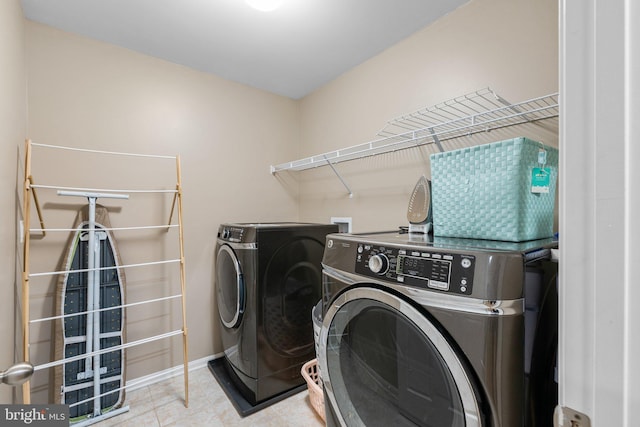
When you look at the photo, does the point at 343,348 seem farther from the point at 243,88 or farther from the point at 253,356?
the point at 243,88

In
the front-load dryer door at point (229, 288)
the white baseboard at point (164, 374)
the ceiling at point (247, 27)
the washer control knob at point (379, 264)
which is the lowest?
the white baseboard at point (164, 374)

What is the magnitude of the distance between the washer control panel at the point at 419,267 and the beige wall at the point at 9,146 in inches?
60.6

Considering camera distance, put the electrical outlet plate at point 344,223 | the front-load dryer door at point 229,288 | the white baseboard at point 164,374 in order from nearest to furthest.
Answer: the front-load dryer door at point 229,288 → the white baseboard at point 164,374 → the electrical outlet plate at point 344,223

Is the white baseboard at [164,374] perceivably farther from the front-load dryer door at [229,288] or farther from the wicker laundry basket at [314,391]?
the wicker laundry basket at [314,391]

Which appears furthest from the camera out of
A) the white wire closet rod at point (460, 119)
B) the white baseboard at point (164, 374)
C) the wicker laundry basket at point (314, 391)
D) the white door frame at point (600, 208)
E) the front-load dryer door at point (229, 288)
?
the white baseboard at point (164, 374)

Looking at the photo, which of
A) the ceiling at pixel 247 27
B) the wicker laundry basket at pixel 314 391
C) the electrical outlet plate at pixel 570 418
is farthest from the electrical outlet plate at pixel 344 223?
the electrical outlet plate at pixel 570 418

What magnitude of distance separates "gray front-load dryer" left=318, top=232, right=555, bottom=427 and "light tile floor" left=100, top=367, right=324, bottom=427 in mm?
708

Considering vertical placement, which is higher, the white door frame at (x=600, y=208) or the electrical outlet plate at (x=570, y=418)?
the white door frame at (x=600, y=208)

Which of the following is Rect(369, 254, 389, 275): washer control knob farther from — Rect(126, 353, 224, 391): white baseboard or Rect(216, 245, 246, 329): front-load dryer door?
Rect(126, 353, 224, 391): white baseboard

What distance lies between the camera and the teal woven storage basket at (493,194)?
965 millimetres

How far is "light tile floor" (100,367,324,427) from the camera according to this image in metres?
1.72

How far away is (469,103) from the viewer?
63.2 inches

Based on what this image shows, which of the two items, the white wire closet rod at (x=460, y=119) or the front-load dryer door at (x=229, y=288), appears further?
the front-load dryer door at (x=229, y=288)

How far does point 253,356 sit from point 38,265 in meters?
1.42
